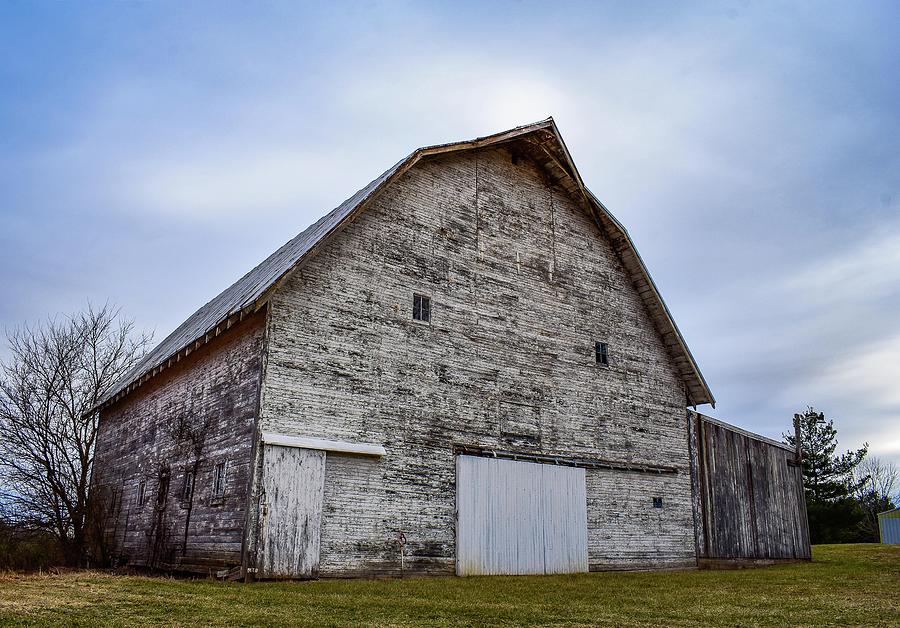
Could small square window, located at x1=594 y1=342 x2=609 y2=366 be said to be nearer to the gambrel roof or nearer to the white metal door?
the gambrel roof

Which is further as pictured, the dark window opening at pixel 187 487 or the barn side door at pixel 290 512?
the dark window opening at pixel 187 487

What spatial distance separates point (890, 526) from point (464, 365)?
33694 millimetres

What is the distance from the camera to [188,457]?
15.6m

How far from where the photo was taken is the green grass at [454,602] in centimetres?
818

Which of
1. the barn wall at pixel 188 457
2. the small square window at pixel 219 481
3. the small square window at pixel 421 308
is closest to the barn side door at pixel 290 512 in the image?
the barn wall at pixel 188 457

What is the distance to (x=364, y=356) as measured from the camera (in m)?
14.4

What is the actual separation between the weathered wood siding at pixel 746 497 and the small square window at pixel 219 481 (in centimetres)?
1141

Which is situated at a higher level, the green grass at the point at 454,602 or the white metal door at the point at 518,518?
the white metal door at the point at 518,518

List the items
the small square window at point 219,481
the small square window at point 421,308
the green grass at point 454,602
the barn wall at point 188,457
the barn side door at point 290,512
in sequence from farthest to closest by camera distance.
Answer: the small square window at point 421,308
the small square window at point 219,481
the barn wall at point 188,457
the barn side door at point 290,512
the green grass at point 454,602

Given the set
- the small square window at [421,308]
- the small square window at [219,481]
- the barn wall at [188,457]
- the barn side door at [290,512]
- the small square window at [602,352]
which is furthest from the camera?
the small square window at [602,352]

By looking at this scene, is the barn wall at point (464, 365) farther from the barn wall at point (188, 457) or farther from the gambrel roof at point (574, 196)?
the barn wall at point (188, 457)

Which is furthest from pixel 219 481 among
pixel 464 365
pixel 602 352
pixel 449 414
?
pixel 602 352

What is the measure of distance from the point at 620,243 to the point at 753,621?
11561 mm

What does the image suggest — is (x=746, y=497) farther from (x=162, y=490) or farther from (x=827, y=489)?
(x=827, y=489)
